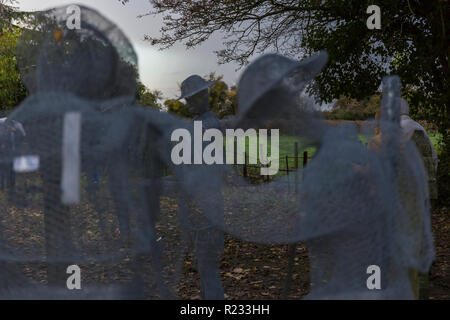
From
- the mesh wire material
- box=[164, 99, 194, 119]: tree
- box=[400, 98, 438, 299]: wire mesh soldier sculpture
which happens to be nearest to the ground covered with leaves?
box=[400, 98, 438, 299]: wire mesh soldier sculpture

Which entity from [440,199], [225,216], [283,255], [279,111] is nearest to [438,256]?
[283,255]

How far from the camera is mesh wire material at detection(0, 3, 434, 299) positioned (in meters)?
1.72

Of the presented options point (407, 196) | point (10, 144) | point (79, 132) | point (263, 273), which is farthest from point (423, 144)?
point (10, 144)

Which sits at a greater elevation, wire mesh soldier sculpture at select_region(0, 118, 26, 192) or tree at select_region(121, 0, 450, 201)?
tree at select_region(121, 0, 450, 201)

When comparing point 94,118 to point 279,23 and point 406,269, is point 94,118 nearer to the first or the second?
point 406,269

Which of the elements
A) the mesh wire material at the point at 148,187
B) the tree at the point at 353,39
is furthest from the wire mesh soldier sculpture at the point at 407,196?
the tree at the point at 353,39

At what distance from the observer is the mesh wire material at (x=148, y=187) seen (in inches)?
67.9

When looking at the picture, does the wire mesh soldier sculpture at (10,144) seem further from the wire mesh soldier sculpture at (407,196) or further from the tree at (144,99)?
the wire mesh soldier sculpture at (407,196)

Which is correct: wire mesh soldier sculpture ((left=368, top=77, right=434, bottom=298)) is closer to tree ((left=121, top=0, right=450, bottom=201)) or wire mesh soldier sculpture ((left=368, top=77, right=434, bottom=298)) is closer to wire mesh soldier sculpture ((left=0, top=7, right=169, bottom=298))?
wire mesh soldier sculpture ((left=0, top=7, right=169, bottom=298))

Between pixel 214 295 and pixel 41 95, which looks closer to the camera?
pixel 41 95

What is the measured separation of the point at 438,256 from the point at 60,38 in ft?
17.3

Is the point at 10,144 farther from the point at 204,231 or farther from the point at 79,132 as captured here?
the point at 204,231

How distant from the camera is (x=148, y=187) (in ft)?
6.29

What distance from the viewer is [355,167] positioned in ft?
5.69
